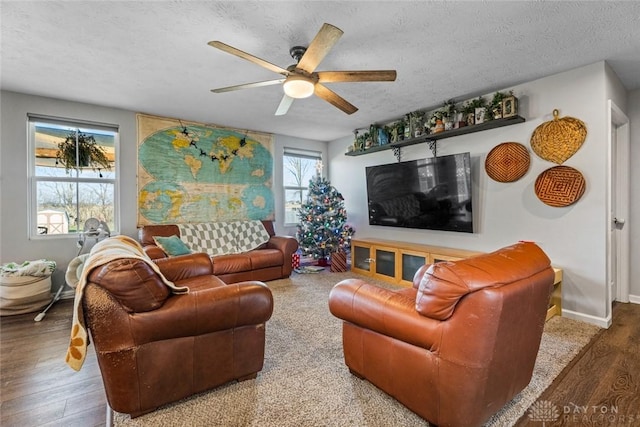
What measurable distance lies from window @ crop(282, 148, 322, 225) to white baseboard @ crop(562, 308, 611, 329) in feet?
13.6

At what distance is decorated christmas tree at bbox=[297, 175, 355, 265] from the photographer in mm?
4973

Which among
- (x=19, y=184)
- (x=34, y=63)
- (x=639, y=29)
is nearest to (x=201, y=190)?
(x=19, y=184)

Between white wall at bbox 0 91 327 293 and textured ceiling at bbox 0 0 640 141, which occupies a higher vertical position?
textured ceiling at bbox 0 0 640 141

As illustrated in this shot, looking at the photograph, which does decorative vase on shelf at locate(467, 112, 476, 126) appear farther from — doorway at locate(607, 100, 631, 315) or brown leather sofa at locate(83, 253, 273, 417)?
brown leather sofa at locate(83, 253, 273, 417)

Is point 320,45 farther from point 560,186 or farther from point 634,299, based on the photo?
point 634,299

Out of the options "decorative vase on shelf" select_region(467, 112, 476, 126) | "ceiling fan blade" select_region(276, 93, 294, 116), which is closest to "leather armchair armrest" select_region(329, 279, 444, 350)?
"ceiling fan blade" select_region(276, 93, 294, 116)

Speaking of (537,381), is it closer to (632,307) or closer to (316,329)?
(316,329)

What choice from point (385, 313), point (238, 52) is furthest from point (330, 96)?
point (385, 313)

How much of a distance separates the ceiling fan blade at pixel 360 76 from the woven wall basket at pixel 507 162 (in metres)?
1.98

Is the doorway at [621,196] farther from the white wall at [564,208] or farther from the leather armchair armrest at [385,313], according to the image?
the leather armchair armrest at [385,313]

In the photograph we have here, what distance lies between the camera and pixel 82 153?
3861 mm

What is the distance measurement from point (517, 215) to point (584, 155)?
0.83 metres

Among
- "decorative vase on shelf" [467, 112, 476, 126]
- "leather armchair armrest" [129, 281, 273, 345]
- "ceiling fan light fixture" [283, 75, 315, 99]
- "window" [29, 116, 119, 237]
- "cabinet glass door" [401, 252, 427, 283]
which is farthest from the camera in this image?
"cabinet glass door" [401, 252, 427, 283]

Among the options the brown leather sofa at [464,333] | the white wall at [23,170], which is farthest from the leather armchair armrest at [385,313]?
the white wall at [23,170]
